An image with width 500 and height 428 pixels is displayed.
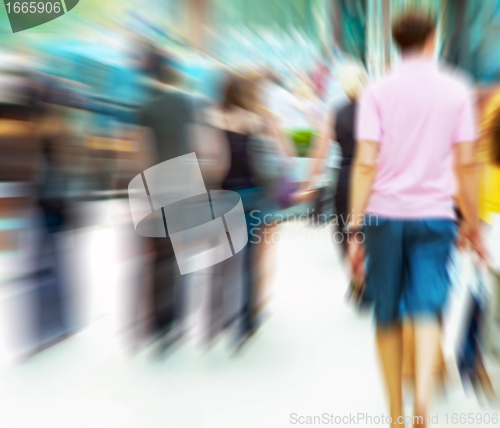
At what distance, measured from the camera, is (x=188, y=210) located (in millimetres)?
1748

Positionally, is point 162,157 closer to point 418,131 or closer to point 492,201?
point 418,131

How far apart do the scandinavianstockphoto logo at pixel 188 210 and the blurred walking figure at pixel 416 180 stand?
25.3 inches

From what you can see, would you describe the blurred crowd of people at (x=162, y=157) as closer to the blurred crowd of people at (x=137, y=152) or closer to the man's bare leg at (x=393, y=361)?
the blurred crowd of people at (x=137, y=152)

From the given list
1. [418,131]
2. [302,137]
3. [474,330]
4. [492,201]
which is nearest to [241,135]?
[302,137]

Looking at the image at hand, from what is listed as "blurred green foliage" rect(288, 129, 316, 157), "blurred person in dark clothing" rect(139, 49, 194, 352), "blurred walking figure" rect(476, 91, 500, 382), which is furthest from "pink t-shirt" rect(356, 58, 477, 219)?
"blurred green foliage" rect(288, 129, 316, 157)

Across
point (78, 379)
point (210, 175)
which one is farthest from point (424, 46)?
point (78, 379)

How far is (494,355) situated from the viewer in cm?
153

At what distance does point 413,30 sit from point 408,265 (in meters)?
0.62

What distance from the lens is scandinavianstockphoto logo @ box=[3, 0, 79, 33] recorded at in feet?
7.10

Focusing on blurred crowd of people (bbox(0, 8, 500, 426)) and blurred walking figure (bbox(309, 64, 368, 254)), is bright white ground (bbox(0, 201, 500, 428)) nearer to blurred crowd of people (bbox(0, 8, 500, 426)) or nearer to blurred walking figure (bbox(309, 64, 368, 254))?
blurred crowd of people (bbox(0, 8, 500, 426))

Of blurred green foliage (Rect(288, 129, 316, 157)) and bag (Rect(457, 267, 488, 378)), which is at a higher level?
blurred green foliage (Rect(288, 129, 316, 157))

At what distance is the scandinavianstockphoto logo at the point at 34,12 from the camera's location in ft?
7.10

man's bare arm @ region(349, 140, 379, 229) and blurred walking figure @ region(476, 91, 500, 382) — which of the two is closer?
man's bare arm @ region(349, 140, 379, 229)

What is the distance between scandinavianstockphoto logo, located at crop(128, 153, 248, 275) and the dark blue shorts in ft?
2.14
